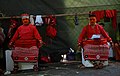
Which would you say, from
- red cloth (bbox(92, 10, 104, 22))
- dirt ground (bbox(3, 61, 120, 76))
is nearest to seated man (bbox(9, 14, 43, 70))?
dirt ground (bbox(3, 61, 120, 76))

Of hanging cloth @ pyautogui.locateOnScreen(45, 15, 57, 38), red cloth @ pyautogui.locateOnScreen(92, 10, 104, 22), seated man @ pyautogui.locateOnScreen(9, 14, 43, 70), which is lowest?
seated man @ pyautogui.locateOnScreen(9, 14, 43, 70)

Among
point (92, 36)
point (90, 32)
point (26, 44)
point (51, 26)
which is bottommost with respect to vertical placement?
point (26, 44)

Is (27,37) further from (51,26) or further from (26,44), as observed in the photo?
(51,26)

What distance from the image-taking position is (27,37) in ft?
30.5

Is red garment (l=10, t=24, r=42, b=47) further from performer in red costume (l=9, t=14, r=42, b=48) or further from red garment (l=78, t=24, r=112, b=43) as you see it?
red garment (l=78, t=24, r=112, b=43)

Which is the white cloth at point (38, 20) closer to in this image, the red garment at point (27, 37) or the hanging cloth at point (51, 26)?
the hanging cloth at point (51, 26)

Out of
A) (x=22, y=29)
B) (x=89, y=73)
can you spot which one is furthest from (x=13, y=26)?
(x=89, y=73)

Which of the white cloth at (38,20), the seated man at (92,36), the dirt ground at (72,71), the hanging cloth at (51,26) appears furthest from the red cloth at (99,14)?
the white cloth at (38,20)

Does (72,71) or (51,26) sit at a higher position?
(51,26)

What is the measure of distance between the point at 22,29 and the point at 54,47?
1983mm

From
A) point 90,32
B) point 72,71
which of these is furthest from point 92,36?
point 72,71

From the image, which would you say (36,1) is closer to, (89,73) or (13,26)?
(13,26)

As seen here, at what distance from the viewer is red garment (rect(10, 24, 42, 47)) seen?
9297 millimetres

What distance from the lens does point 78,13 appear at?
10805mm
